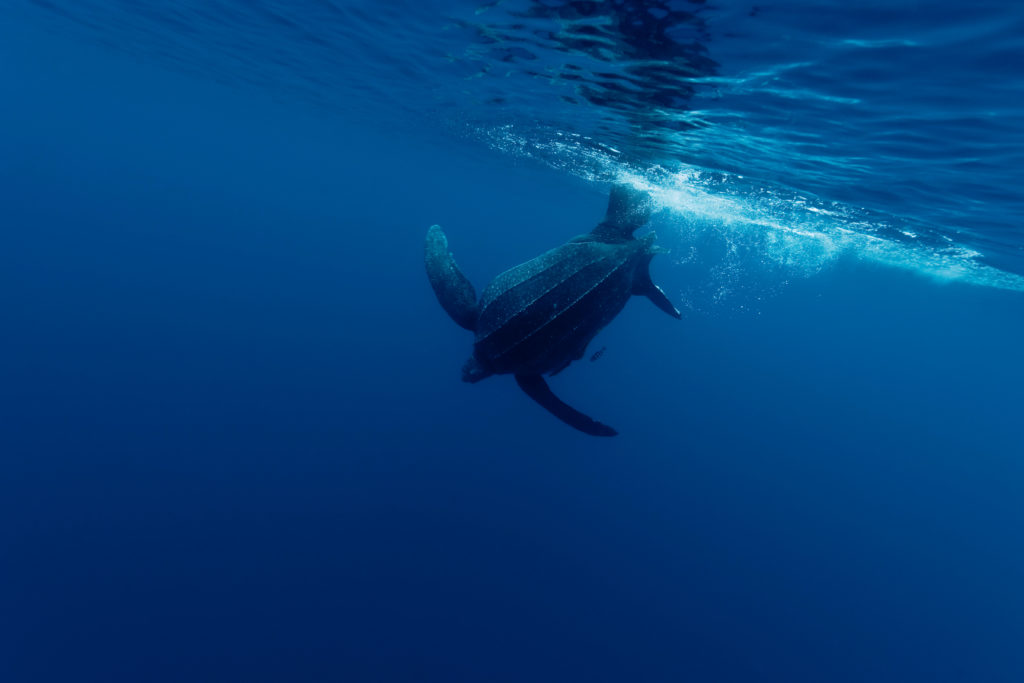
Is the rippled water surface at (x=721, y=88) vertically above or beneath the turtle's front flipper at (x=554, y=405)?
above

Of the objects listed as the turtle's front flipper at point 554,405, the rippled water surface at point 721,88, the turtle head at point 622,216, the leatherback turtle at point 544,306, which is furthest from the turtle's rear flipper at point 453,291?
the rippled water surface at point 721,88

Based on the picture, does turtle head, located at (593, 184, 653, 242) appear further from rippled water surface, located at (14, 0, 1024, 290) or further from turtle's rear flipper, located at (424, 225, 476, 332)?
rippled water surface, located at (14, 0, 1024, 290)

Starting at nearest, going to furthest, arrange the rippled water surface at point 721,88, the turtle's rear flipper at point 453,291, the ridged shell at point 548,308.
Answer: the ridged shell at point 548,308, the turtle's rear flipper at point 453,291, the rippled water surface at point 721,88

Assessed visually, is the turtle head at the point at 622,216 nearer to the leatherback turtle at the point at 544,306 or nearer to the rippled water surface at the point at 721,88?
the leatherback turtle at the point at 544,306

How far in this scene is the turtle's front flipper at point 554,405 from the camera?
6.07 meters

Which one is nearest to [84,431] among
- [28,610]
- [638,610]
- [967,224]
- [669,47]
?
[28,610]

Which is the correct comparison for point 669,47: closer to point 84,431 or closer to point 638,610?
point 638,610

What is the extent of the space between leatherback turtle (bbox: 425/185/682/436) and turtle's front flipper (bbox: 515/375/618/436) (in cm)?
1

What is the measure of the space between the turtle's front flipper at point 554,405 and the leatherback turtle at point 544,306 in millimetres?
12

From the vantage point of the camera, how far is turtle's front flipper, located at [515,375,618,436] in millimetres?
6074

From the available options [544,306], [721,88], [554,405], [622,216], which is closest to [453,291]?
[544,306]

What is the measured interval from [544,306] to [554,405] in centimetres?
177

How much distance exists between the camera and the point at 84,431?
23141 millimetres

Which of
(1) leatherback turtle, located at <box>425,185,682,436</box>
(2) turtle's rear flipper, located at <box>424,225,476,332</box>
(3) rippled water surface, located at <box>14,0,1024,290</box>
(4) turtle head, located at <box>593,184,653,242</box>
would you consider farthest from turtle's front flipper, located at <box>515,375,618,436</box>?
(3) rippled water surface, located at <box>14,0,1024,290</box>
